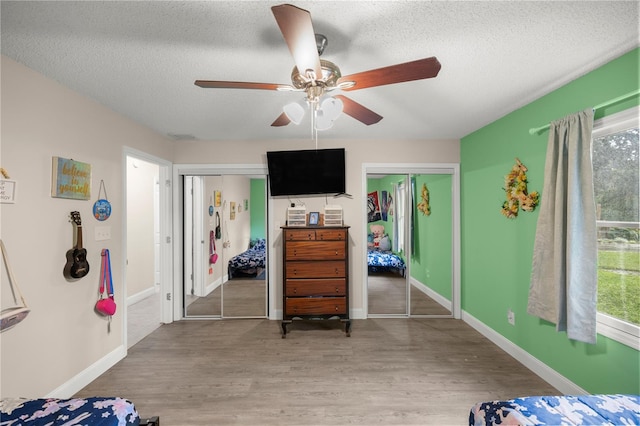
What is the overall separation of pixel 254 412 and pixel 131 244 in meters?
3.67

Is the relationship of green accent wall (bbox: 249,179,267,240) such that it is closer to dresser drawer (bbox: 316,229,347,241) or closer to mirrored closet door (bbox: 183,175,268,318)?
mirrored closet door (bbox: 183,175,268,318)

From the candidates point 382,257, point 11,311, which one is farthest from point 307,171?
point 11,311

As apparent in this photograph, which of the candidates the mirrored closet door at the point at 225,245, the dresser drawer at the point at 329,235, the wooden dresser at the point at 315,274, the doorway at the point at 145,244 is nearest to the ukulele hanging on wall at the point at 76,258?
the doorway at the point at 145,244

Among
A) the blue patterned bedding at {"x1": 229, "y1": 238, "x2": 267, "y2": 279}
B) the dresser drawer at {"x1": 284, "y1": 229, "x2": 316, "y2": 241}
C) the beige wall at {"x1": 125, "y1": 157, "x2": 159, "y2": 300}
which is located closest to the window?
the dresser drawer at {"x1": 284, "y1": 229, "x2": 316, "y2": 241}

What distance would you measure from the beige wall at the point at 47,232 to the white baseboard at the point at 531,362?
3826 millimetres

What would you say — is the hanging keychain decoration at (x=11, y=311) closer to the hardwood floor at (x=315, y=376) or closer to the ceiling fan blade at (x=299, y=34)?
the hardwood floor at (x=315, y=376)

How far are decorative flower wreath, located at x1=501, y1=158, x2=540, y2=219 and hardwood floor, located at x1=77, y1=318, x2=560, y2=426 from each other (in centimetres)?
145

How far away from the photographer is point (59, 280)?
2016mm

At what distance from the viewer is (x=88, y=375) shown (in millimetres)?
2232

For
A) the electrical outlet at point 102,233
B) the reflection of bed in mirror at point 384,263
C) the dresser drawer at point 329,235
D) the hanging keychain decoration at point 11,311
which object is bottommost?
the reflection of bed in mirror at point 384,263

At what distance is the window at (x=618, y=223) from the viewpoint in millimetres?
1717

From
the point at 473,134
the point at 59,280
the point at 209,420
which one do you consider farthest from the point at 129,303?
the point at 473,134

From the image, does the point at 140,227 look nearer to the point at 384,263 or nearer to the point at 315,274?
the point at 315,274

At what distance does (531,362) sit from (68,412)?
3287mm
